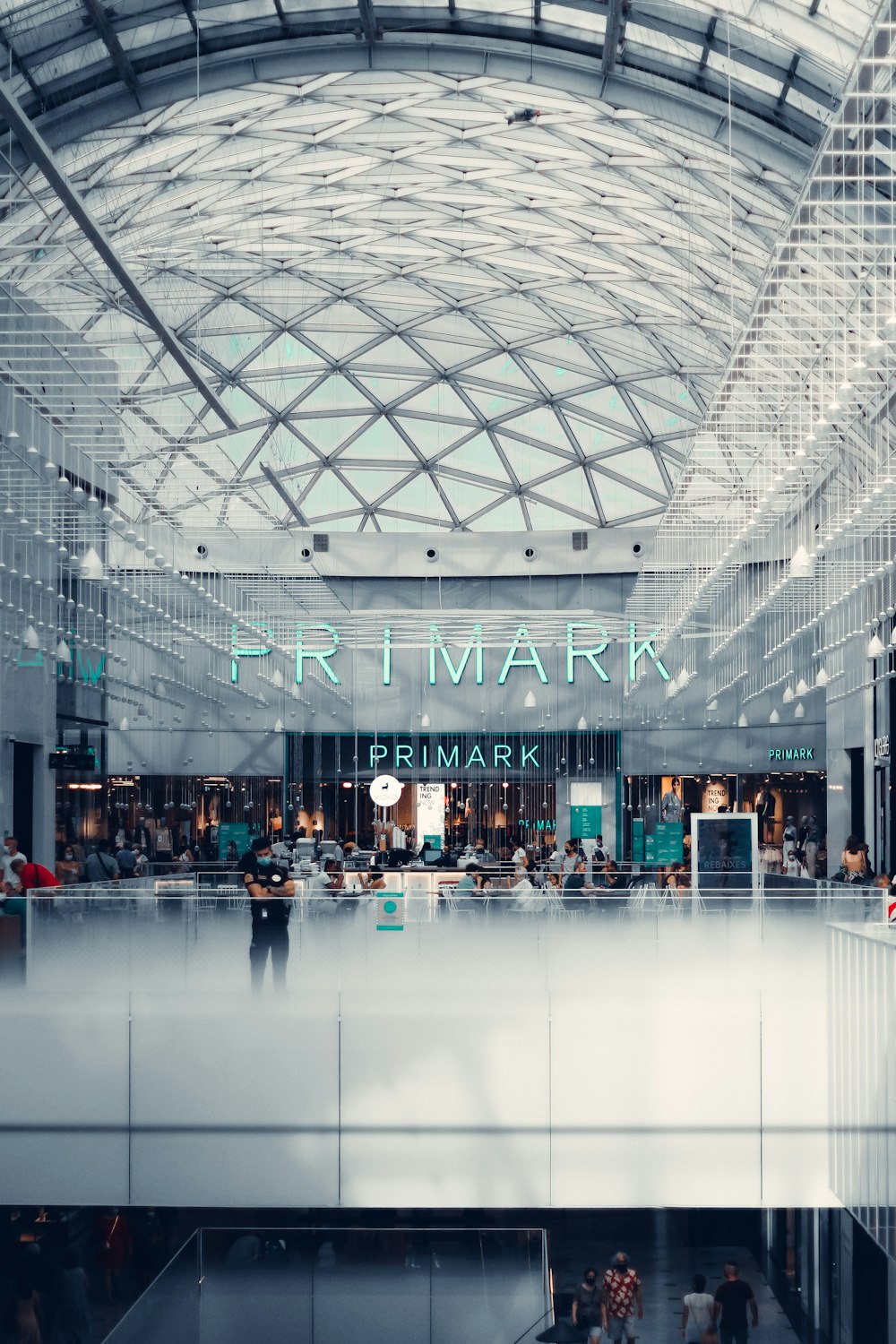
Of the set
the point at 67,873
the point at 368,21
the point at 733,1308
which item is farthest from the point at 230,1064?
the point at 368,21

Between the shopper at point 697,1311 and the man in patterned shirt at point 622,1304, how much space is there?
3.66 ft

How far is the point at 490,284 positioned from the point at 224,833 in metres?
20.1

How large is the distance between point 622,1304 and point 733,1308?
390 centimetres

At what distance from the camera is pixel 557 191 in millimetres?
34469

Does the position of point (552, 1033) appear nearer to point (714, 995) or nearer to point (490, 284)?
point (714, 995)

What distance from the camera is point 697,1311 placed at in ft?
89.7

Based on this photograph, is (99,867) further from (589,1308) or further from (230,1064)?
(589,1308)

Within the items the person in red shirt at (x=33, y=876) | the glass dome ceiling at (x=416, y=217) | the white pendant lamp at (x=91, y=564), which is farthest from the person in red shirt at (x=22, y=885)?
the glass dome ceiling at (x=416, y=217)

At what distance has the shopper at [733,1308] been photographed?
24953 millimetres

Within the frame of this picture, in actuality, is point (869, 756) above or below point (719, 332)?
below

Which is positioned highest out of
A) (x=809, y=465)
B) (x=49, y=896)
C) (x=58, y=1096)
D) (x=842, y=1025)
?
(x=809, y=465)

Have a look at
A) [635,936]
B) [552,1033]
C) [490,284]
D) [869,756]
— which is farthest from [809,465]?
[490,284]

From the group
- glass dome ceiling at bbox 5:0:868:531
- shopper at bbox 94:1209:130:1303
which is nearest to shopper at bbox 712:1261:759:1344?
shopper at bbox 94:1209:130:1303

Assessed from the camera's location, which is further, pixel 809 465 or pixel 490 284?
pixel 490 284
